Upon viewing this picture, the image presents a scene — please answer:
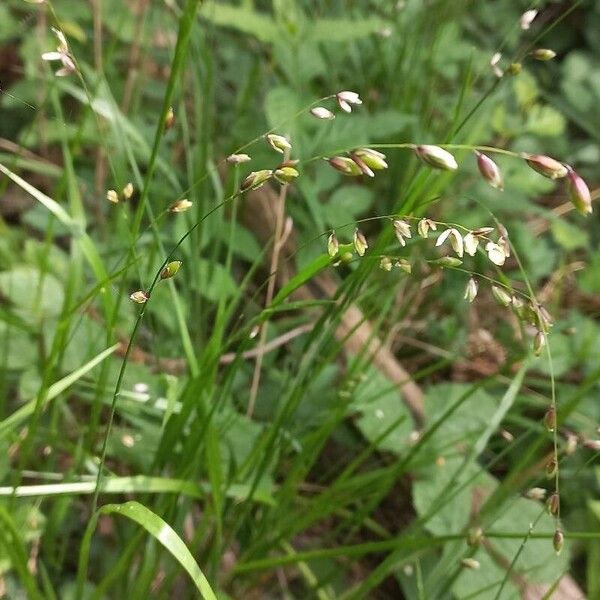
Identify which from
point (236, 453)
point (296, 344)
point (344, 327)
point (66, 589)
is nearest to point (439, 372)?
point (344, 327)

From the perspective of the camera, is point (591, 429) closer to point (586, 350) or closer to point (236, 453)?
point (586, 350)

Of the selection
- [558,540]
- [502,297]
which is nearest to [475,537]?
[558,540]

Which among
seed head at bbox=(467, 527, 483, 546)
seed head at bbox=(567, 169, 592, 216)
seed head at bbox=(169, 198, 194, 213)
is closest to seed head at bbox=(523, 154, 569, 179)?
seed head at bbox=(567, 169, 592, 216)

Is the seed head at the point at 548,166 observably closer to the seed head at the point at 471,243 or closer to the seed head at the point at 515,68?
the seed head at the point at 471,243

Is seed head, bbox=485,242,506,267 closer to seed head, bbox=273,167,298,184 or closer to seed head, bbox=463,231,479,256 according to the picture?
seed head, bbox=463,231,479,256

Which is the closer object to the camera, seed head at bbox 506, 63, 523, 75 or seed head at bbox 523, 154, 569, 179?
seed head at bbox 523, 154, 569, 179

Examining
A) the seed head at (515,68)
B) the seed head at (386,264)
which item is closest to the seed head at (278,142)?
the seed head at (386,264)
